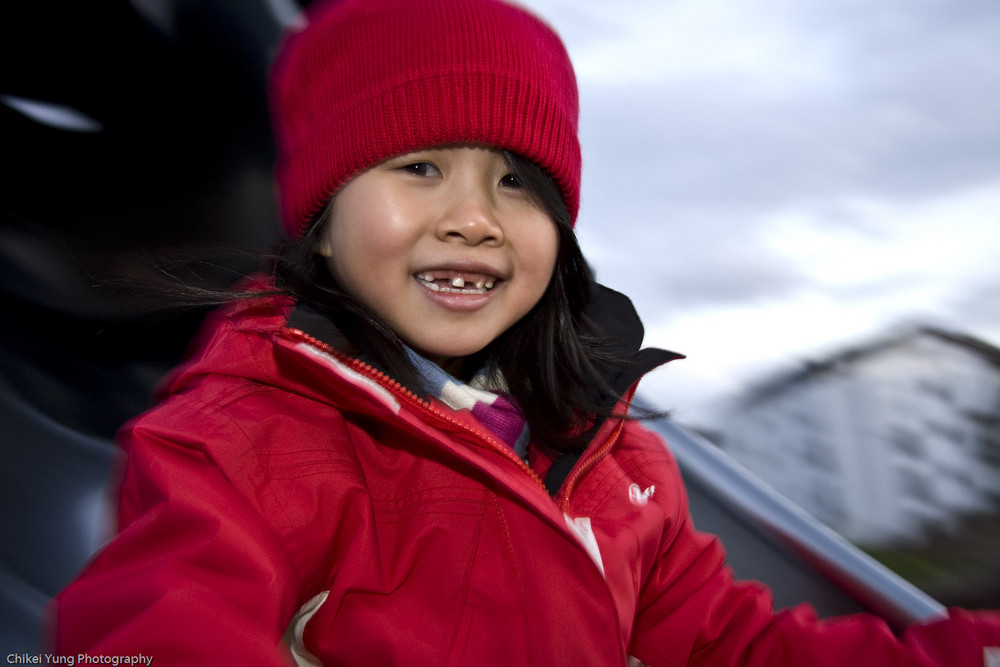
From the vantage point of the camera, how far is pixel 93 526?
2.61 ft

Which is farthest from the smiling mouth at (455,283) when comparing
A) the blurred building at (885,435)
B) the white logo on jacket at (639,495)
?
the blurred building at (885,435)

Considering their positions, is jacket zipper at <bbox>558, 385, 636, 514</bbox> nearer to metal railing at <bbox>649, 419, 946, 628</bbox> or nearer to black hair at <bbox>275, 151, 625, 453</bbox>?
black hair at <bbox>275, 151, 625, 453</bbox>

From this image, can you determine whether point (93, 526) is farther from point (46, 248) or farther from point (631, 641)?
point (631, 641)

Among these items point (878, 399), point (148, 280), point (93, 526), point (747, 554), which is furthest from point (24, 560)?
point (878, 399)

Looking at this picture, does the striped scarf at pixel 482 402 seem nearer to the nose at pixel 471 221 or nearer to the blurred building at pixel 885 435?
the nose at pixel 471 221

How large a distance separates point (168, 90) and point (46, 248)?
0.23 m

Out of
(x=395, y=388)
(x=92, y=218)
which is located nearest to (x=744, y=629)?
(x=395, y=388)

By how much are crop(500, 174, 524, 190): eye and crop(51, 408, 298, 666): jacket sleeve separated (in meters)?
0.30

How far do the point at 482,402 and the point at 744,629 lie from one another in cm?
30

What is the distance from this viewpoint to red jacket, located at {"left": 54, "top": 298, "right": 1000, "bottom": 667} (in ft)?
1.64

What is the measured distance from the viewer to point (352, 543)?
58 centimetres

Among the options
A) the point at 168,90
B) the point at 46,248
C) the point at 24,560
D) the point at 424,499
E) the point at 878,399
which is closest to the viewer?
the point at 424,499

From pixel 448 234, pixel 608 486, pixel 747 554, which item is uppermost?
pixel 448 234

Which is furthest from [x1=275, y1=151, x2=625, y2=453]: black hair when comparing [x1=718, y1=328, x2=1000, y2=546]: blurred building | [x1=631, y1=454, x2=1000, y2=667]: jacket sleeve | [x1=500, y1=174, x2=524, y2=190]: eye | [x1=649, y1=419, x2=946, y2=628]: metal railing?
[x1=718, y1=328, x2=1000, y2=546]: blurred building
